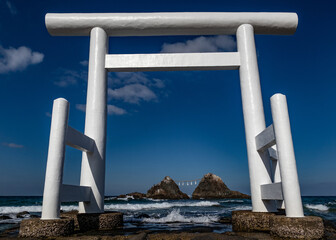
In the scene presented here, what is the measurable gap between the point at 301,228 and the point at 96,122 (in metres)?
4.36

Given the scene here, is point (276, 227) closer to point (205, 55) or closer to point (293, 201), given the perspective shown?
point (293, 201)

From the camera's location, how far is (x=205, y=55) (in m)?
6.34

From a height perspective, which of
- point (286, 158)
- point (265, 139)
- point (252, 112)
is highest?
point (252, 112)

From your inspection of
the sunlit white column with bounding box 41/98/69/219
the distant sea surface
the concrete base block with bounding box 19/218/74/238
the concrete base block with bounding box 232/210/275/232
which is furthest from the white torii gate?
the distant sea surface

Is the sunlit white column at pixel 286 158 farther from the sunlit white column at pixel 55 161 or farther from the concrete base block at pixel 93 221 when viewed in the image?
the sunlit white column at pixel 55 161

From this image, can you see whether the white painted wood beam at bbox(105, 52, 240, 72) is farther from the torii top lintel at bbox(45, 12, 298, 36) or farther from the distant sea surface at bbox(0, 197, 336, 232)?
the distant sea surface at bbox(0, 197, 336, 232)

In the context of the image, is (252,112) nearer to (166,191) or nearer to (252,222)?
(252,222)

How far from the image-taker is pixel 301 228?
12.0 ft

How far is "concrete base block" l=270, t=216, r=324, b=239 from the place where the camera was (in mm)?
3629

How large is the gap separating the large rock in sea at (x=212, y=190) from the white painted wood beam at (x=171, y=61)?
31.5m

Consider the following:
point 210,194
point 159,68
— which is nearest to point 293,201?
point 159,68

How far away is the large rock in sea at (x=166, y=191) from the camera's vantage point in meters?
34.9

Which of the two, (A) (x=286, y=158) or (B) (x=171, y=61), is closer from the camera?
(A) (x=286, y=158)

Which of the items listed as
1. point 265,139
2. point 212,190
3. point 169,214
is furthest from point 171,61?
point 212,190
